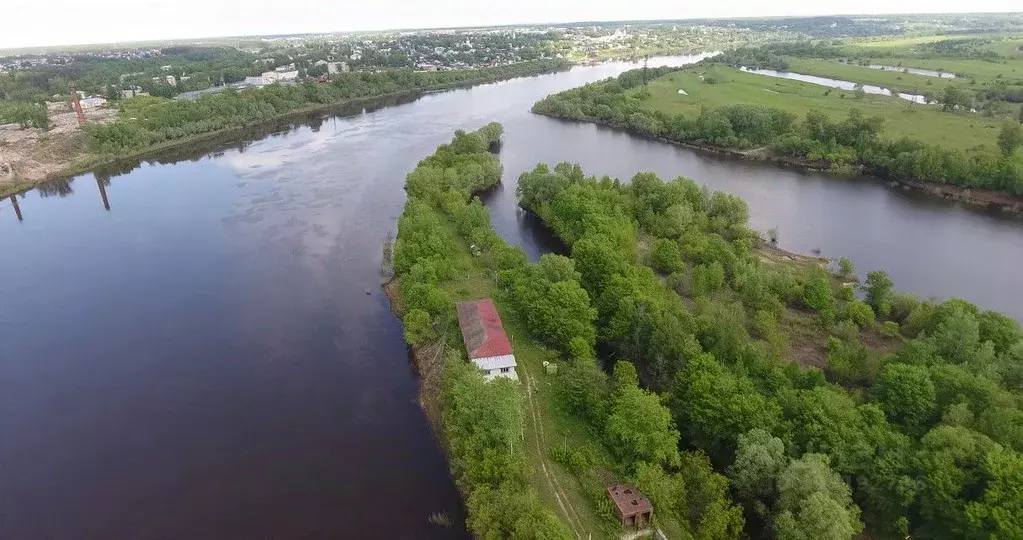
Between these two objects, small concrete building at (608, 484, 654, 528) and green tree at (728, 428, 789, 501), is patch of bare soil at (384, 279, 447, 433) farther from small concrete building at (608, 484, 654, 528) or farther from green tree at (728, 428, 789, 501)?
green tree at (728, 428, 789, 501)

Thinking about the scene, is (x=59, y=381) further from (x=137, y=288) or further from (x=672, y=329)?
(x=672, y=329)

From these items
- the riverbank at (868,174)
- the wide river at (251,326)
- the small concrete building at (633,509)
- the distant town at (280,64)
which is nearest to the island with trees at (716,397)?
the small concrete building at (633,509)

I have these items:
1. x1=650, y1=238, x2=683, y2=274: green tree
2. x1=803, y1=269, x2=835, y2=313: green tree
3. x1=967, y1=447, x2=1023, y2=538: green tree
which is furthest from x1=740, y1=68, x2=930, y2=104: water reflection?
x1=967, y1=447, x2=1023, y2=538: green tree

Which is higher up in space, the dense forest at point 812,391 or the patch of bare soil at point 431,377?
the dense forest at point 812,391

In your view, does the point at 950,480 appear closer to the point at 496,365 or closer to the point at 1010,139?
the point at 496,365

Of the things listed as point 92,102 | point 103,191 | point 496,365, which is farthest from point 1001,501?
point 92,102

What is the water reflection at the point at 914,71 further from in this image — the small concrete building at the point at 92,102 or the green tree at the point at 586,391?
the small concrete building at the point at 92,102
